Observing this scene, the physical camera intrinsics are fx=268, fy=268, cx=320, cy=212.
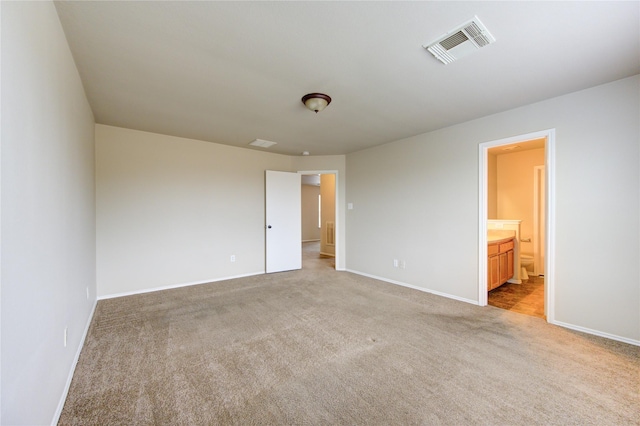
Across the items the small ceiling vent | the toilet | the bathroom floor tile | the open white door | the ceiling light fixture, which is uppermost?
the small ceiling vent

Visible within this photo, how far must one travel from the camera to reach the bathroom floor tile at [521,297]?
3.31 m

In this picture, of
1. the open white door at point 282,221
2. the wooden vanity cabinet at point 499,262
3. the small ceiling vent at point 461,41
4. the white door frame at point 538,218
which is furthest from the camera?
the open white door at point 282,221

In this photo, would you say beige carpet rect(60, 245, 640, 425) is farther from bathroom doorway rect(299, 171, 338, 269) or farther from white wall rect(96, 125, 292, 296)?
bathroom doorway rect(299, 171, 338, 269)

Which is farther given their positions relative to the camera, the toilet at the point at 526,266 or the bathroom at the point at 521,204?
the toilet at the point at 526,266

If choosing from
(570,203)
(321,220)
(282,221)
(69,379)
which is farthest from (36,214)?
(321,220)

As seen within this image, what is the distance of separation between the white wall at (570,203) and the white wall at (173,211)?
2846 mm

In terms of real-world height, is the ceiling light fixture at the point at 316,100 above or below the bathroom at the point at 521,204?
above

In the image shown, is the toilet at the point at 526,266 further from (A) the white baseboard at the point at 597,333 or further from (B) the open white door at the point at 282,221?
(B) the open white door at the point at 282,221

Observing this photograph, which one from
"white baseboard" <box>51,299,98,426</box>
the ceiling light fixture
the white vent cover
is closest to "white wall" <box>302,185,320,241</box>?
the white vent cover

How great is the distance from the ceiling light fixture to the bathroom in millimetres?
3221

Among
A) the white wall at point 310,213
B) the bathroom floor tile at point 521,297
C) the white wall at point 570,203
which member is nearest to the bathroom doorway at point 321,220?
the white wall at point 310,213

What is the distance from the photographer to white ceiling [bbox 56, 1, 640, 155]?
5.36ft

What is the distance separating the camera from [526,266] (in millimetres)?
4926

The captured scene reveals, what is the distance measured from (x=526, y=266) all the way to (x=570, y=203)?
8.92 feet
